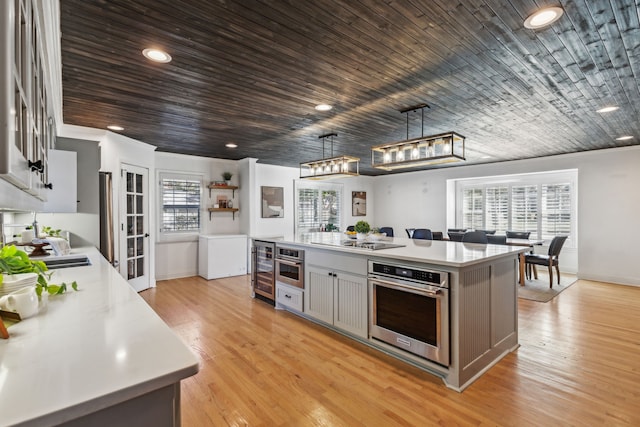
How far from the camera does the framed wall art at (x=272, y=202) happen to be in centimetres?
709

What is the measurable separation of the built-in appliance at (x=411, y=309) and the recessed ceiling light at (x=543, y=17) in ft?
5.64

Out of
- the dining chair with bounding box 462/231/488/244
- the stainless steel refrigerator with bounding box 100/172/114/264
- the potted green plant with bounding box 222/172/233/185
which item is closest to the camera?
the stainless steel refrigerator with bounding box 100/172/114/264

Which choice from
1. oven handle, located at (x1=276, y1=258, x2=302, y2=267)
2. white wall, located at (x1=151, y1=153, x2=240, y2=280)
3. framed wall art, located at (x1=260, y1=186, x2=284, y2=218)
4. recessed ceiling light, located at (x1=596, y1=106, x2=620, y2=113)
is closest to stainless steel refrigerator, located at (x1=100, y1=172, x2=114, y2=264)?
white wall, located at (x1=151, y1=153, x2=240, y2=280)

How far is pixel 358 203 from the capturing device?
30.5 feet

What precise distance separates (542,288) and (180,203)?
6698 millimetres

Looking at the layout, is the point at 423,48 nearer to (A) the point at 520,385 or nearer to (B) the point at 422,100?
(B) the point at 422,100

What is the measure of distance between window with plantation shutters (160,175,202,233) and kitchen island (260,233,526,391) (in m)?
3.53

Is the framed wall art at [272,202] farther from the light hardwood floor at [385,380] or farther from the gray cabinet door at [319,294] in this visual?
the gray cabinet door at [319,294]

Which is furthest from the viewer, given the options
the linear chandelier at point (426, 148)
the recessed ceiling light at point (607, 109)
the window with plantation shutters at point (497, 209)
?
the window with plantation shutters at point (497, 209)

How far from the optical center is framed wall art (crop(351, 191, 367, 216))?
9.16 metres

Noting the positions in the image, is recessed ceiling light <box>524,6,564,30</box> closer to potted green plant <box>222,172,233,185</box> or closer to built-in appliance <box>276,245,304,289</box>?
built-in appliance <box>276,245,304,289</box>

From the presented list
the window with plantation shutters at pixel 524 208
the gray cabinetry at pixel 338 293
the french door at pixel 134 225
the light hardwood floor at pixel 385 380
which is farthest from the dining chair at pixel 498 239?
the french door at pixel 134 225

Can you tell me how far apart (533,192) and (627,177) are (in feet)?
5.51

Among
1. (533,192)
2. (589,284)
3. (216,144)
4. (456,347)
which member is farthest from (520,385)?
(533,192)
